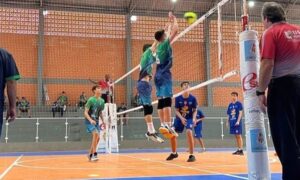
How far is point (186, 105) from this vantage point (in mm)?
9977

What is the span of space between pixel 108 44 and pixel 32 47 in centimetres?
480

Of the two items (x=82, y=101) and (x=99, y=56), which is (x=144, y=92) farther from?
(x=99, y=56)

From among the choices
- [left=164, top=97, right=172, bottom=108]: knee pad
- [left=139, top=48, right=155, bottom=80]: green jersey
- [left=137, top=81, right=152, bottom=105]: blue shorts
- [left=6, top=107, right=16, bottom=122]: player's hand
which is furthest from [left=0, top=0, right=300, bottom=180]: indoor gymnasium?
[left=6, top=107, right=16, bottom=122]: player's hand

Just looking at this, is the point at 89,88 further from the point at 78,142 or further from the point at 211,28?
the point at 211,28

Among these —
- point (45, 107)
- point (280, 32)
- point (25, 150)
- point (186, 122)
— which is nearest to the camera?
point (280, 32)

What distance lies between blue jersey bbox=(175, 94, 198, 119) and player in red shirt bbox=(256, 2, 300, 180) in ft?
20.8

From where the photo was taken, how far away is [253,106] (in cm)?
427

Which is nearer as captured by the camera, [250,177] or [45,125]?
[250,177]

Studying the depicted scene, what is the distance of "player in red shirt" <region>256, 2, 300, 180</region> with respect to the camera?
3387 millimetres

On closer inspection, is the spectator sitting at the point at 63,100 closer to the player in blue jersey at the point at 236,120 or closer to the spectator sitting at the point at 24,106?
the spectator sitting at the point at 24,106

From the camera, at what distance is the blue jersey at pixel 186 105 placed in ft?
32.7

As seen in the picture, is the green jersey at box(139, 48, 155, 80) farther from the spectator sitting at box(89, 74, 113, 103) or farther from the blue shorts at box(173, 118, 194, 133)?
the spectator sitting at box(89, 74, 113, 103)

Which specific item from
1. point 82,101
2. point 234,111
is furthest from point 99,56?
point 234,111

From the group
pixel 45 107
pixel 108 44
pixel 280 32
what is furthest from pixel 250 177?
pixel 108 44
